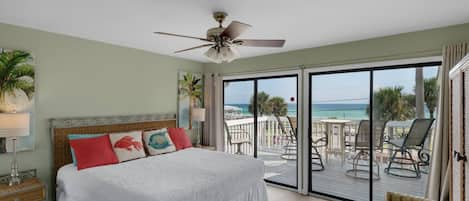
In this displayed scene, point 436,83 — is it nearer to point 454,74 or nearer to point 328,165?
point 454,74

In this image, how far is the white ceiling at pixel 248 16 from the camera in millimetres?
2191

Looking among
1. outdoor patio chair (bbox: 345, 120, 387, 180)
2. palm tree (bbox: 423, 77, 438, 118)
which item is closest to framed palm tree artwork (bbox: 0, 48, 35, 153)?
outdoor patio chair (bbox: 345, 120, 387, 180)

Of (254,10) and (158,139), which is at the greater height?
(254,10)

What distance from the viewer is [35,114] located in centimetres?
293

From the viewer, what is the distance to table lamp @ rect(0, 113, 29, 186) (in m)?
2.44

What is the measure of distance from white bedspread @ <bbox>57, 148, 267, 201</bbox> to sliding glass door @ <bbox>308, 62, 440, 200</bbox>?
4.49ft

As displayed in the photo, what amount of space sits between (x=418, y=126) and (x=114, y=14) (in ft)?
12.3

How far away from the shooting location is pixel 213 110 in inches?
198

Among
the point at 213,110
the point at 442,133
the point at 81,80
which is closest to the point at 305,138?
the point at 442,133

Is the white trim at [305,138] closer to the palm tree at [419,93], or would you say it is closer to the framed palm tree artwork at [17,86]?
the palm tree at [419,93]

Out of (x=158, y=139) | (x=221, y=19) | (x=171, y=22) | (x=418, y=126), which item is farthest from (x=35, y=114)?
(x=418, y=126)

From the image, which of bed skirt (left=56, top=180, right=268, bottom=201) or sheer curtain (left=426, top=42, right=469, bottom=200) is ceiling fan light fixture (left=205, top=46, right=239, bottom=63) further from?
sheer curtain (left=426, top=42, right=469, bottom=200)

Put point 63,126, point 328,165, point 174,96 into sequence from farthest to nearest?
1. point 174,96
2. point 328,165
3. point 63,126

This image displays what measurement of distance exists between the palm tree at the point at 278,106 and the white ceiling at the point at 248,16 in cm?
135
